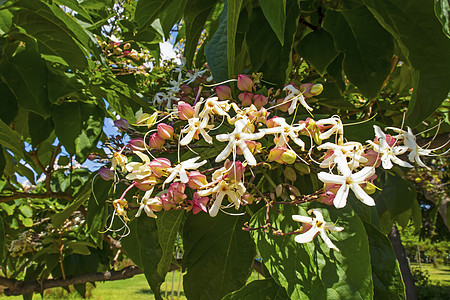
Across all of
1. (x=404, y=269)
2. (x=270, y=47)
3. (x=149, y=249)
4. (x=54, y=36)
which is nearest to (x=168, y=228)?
(x=149, y=249)

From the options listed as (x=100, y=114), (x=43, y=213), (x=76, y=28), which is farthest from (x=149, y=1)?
(x=43, y=213)

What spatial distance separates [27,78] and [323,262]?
53 cm

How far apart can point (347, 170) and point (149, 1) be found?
0.36 meters

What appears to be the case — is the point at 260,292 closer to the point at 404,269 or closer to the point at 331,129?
the point at 331,129

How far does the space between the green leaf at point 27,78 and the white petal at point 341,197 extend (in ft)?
1.70

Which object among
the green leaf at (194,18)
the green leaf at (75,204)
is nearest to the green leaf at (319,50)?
the green leaf at (194,18)

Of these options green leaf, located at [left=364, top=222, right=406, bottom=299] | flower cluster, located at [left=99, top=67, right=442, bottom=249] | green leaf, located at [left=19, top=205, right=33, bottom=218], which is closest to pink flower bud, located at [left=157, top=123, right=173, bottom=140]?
flower cluster, located at [left=99, top=67, right=442, bottom=249]

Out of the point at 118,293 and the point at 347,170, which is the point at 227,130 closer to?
the point at 347,170

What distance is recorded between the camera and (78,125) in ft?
2.36

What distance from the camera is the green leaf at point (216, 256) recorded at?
0.44 metres

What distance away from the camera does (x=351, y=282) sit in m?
0.27

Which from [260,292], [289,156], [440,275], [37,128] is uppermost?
[37,128]

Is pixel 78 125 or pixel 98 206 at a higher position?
pixel 78 125

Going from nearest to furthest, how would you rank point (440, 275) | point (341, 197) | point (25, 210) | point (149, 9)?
point (341, 197), point (149, 9), point (25, 210), point (440, 275)
